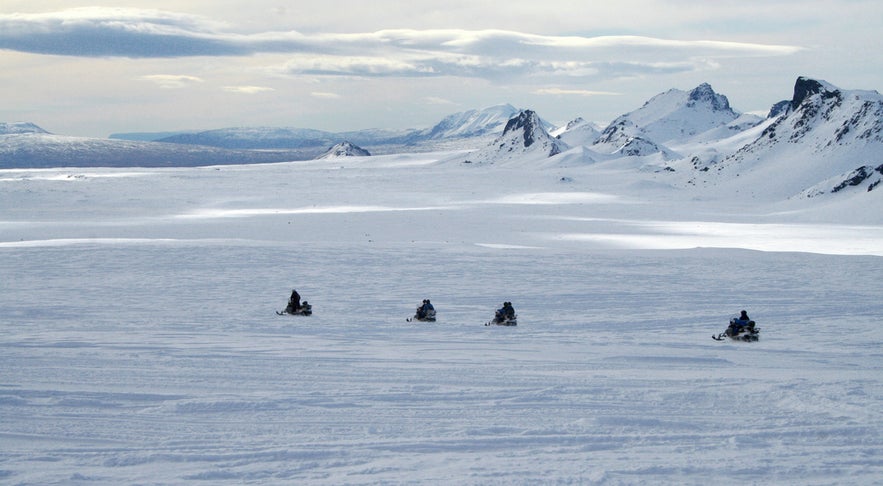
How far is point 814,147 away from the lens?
88.1 m

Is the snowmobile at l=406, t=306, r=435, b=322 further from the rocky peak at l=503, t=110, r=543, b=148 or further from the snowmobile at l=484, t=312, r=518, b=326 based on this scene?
the rocky peak at l=503, t=110, r=543, b=148

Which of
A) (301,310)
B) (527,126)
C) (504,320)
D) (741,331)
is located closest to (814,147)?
(527,126)

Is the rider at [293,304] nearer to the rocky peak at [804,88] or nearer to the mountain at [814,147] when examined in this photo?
the mountain at [814,147]

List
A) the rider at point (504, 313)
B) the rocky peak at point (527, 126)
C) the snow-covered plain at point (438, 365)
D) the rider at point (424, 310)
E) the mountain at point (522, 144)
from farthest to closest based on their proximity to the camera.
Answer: the rocky peak at point (527, 126), the mountain at point (522, 144), the rider at point (424, 310), the rider at point (504, 313), the snow-covered plain at point (438, 365)

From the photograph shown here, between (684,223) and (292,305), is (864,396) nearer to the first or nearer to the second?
(292,305)

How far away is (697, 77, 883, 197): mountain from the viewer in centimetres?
8075

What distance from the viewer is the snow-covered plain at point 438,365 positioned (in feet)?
25.2

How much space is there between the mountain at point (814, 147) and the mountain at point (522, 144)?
56.8m

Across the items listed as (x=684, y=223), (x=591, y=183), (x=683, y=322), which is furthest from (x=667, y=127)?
(x=683, y=322)

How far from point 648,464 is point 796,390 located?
3498mm

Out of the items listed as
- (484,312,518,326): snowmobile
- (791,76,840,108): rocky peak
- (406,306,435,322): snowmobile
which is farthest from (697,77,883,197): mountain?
(406,306,435,322): snowmobile

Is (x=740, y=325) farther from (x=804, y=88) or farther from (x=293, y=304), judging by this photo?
(x=804, y=88)

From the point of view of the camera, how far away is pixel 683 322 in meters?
17.0

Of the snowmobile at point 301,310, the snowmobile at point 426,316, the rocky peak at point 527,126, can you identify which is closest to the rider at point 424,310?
the snowmobile at point 426,316
